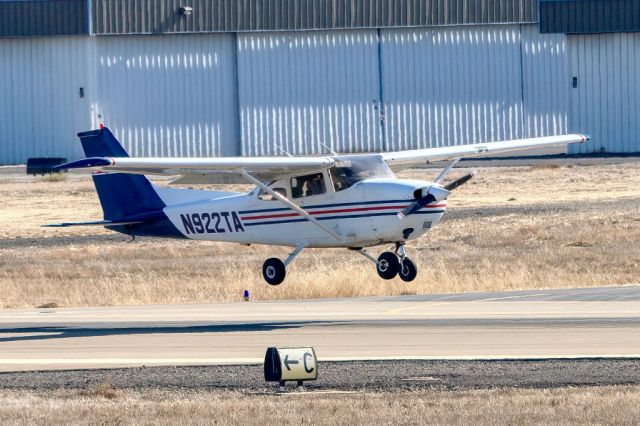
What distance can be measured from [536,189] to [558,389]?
105 feet

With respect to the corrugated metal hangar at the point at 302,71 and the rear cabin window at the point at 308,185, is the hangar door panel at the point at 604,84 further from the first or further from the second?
the rear cabin window at the point at 308,185

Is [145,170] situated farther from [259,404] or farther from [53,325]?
[259,404]

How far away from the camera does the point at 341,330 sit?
22.4m

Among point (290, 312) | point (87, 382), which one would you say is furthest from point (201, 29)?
point (87, 382)

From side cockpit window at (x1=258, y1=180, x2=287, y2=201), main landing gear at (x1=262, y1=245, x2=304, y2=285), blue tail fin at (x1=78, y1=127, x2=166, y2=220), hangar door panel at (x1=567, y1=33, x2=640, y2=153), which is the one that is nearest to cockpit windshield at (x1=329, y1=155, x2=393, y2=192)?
side cockpit window at (x1=258, y1=180, x2=287, y2=201)

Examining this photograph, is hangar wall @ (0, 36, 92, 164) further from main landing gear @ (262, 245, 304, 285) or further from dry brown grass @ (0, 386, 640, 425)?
dry brown grass @ (0, 386, 640, 425)

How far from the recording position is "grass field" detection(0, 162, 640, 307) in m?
30.5

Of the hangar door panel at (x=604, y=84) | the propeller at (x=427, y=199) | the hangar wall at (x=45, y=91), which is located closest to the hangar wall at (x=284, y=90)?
the hangar wall at (x=45, y=91)

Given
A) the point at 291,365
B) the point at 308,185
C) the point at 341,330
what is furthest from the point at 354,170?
the point at 291,365

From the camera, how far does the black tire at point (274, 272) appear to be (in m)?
24.8

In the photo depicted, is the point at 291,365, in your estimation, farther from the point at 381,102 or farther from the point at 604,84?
the point at 604,84

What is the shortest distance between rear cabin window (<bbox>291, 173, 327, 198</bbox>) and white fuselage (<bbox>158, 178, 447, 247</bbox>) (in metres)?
0.11

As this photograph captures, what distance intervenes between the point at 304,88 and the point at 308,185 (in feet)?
100

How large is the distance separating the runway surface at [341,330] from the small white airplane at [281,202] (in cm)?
146
